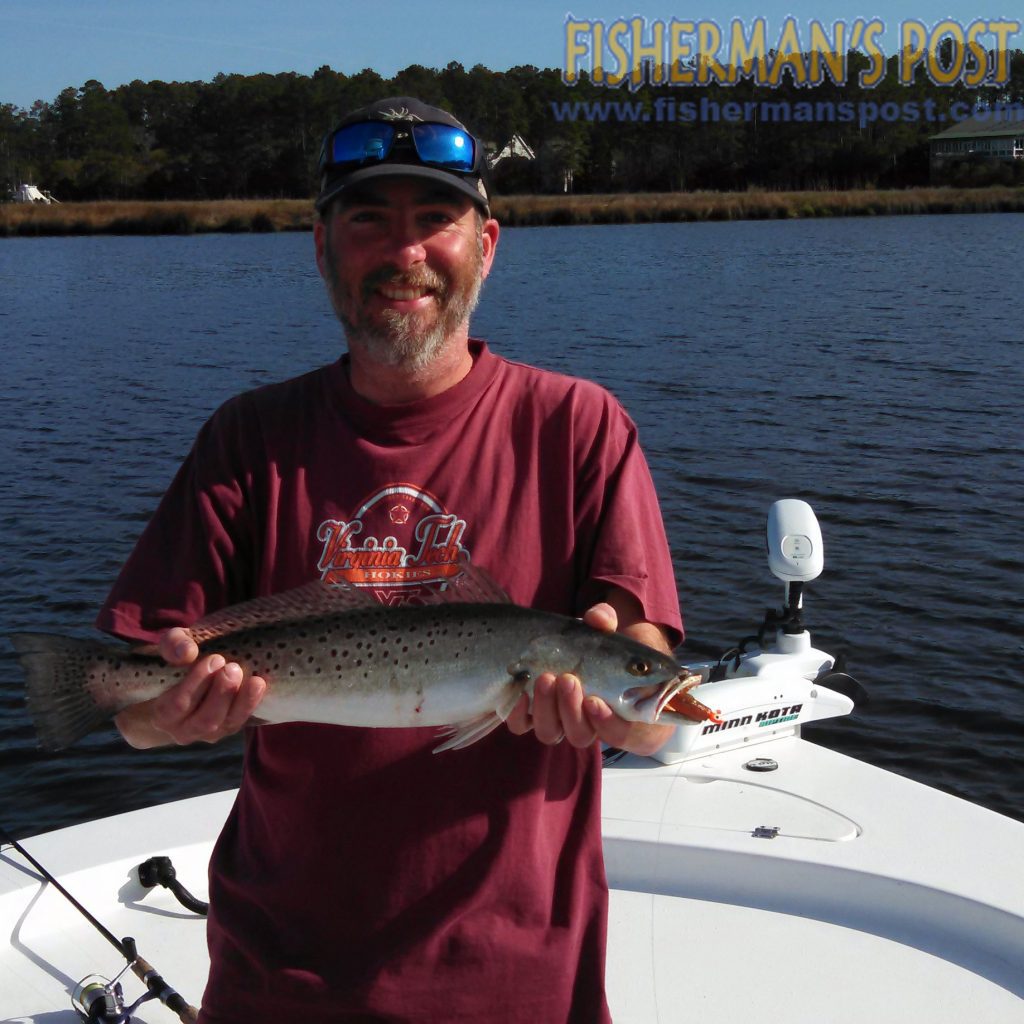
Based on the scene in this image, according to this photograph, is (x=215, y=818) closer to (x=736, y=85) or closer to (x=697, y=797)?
(x=697, y=797)

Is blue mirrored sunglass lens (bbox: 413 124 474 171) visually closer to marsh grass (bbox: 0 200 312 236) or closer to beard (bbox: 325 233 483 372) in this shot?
beard (bbox: 325 233 483 372)

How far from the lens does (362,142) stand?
3041 mm

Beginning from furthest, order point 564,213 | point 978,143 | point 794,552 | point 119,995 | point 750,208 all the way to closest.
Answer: point 978,143 < point 564,213 < point 750,208 < point 794,552 < point 119,995

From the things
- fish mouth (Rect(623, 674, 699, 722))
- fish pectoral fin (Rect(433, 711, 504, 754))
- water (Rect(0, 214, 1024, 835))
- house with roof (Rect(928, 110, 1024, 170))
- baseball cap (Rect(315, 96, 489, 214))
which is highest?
house with roof (Rect(928, 110, 1024, 170))

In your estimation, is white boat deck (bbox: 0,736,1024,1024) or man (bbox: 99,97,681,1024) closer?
man (bbox: 99,97,681,1024)

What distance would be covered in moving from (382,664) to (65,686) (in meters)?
0.76

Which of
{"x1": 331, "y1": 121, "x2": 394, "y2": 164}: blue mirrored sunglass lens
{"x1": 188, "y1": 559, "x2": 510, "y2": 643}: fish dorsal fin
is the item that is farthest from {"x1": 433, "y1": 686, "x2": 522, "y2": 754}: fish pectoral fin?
{"x1": 331, "y1": 121, "x2": 394, "y2": 164}: blue mirrored sunglass lens

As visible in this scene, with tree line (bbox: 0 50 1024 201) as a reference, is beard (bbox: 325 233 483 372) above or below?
below

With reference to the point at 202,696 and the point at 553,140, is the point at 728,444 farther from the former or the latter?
the point at 553,140

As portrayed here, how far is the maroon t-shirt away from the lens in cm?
276

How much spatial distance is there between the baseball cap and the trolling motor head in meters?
3.50

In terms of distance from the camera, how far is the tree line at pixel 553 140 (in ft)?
403

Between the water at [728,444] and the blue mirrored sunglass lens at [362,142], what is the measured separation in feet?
26.7

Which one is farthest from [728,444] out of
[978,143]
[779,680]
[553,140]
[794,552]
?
[978,143]
